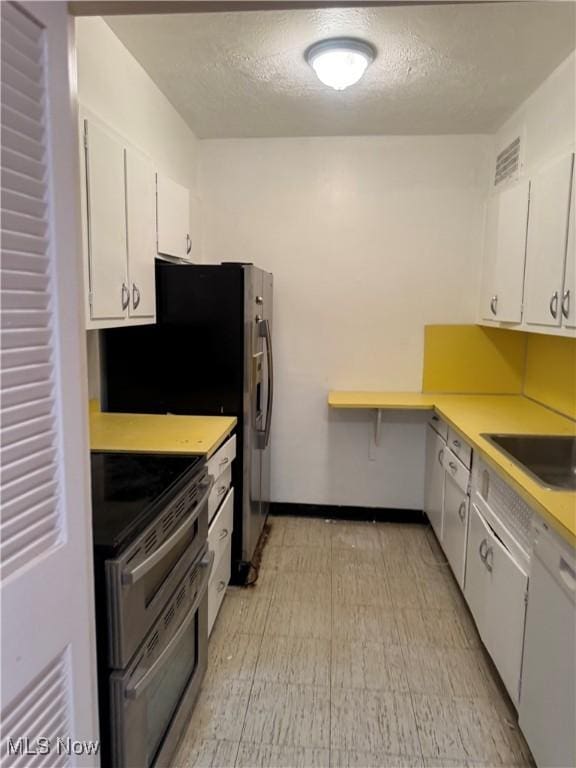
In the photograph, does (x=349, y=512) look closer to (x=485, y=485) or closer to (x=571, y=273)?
(x=485, y=485)

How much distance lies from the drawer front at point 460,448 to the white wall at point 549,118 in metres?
1.40

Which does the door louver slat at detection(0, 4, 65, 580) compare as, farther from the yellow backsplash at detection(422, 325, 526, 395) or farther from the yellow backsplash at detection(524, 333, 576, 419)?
the yellow backsplash at detection(422, 325, 526, 395)

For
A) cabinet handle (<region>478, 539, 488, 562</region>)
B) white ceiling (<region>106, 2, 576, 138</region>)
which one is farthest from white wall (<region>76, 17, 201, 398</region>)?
cabinet handle (<region>478, 539, 488, 562</region>)

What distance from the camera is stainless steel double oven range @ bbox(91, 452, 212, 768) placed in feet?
4.20

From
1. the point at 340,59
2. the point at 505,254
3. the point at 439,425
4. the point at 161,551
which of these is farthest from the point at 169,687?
the point at 505,254

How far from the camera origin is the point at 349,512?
12.4 ft

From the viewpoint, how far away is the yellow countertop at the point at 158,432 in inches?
79.8

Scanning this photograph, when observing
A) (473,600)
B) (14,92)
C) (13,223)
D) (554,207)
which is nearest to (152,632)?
(13,223)

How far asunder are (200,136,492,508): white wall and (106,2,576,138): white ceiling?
0.21 meters

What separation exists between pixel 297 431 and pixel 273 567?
993mm

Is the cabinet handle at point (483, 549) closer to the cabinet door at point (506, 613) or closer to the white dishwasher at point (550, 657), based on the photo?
the cabinet door at point (506, 613)

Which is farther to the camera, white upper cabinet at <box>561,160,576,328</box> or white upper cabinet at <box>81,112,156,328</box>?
white upper cabinet at <box>561,160,576,328</box>

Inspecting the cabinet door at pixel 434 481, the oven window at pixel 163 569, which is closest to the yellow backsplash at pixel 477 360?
the cabinet door at pixel 434 481

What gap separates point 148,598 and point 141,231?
62.3 inches
